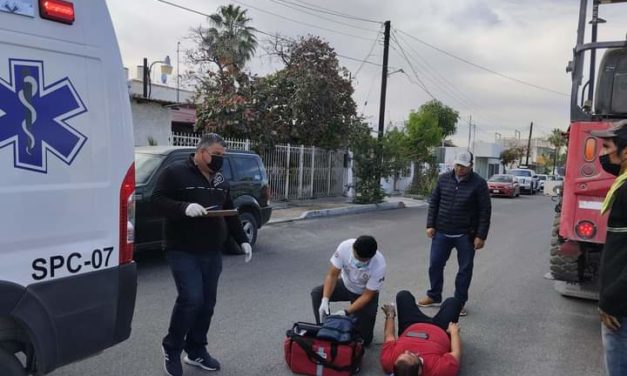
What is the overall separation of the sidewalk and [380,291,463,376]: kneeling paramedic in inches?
328

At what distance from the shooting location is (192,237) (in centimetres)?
376

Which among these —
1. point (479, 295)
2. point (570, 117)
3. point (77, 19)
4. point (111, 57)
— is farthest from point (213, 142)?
point (479, 295)

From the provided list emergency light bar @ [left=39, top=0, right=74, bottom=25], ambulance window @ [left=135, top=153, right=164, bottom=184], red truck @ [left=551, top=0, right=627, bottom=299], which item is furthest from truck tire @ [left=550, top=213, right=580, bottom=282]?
ambulance window @ [left=135, top=153, right=164, bottom=184]

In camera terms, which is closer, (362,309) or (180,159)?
(362,309)

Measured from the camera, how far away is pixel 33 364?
8.89 ft

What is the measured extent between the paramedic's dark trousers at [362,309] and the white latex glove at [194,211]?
5.12 ft

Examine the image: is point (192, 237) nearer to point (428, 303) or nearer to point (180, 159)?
point (428, 303)

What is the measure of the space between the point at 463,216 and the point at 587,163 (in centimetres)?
138

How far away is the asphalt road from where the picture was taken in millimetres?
4309

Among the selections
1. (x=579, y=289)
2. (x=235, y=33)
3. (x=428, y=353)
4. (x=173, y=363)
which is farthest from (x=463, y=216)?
(x=235, y=33)

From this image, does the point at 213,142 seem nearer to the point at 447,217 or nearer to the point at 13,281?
the point at 13,281

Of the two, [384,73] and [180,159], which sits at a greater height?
[384,73]

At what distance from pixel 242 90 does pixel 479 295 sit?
39.0ft

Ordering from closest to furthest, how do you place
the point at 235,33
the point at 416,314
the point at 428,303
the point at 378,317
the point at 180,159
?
the point at 416,314 < the point at 378,317 < the point at 428,303 < the point at 180,159 < the point at 235,33
